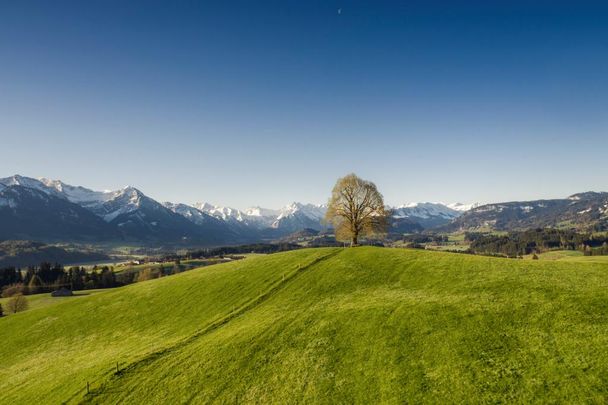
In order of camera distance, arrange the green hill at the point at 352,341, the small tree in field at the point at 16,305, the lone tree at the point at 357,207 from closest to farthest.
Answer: the green hill at the point at 352,341 → the lone tree at the point at 357,207 → the small tree in field at the point at 16,305

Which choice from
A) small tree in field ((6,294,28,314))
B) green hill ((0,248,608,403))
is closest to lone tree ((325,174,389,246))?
green hill ((0,248,608,403))

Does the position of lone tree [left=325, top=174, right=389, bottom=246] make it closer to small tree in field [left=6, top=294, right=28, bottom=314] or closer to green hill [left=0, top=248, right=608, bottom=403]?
green hill [left=0, top=248, right=608, bottom=403]

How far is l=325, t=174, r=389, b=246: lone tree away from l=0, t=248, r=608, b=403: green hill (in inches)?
752

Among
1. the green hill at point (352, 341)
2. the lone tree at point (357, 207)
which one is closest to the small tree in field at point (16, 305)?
the green hill at point (352, 341)

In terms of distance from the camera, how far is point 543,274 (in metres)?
38.2

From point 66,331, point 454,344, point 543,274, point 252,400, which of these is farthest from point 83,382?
point 543,274

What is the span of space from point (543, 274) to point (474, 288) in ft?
29.3

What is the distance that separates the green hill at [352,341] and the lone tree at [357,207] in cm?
1909

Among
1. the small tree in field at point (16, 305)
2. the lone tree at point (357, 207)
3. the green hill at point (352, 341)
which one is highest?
the lone tree at point (357, 207)

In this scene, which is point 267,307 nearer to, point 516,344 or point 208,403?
point 208,403

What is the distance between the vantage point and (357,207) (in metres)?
76.5

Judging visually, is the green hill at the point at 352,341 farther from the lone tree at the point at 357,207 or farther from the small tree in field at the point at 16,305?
the small tree in field at the point at 16,305

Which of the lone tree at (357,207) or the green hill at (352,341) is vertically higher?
the lone tree at (357,207)

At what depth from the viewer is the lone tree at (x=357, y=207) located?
249 feet
